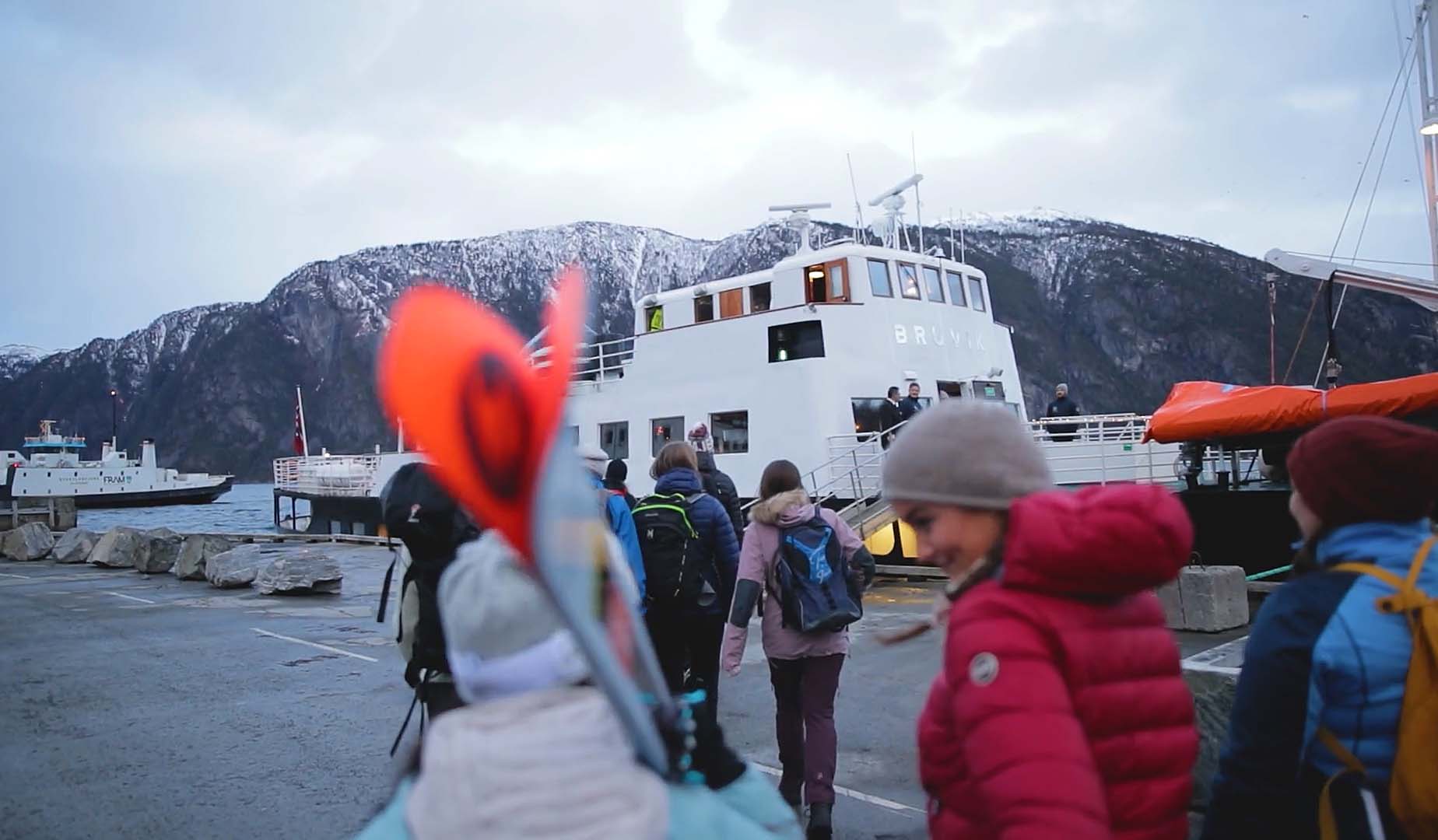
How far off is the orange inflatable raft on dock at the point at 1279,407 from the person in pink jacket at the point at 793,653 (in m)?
7.45

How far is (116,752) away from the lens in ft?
18.9

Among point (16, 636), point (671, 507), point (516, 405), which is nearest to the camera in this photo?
point (516, 405)

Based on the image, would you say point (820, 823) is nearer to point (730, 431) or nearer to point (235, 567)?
point (235, 567)

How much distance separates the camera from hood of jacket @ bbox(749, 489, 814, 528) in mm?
4316

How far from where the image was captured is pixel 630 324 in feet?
395

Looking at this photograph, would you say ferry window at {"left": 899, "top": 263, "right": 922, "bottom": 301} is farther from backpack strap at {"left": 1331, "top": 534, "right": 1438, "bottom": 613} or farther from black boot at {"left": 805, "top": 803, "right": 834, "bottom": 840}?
backpack strap at {"left": 1331, "top": 534, "right": 1438, "bottom": 613}

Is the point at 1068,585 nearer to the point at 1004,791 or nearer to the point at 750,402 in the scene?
the point at 1004,791

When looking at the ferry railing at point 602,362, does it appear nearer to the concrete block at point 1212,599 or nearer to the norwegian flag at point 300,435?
the concrete block at point 1212,599

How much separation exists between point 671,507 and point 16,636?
353 inches

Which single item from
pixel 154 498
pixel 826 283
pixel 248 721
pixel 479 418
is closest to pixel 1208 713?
pixel 479 418

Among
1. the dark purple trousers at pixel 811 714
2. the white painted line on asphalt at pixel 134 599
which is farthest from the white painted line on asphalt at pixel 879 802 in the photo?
the white painted line on asphalt at pixel 134 599

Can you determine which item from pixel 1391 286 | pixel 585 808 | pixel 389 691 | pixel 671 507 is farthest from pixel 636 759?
pixel 1391 286

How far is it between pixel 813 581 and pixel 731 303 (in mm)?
13818

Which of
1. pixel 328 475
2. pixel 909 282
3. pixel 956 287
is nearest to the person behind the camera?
pixel 909 282
